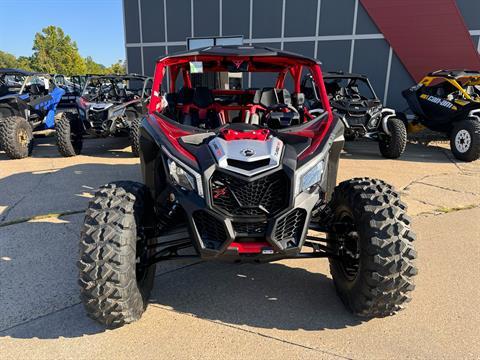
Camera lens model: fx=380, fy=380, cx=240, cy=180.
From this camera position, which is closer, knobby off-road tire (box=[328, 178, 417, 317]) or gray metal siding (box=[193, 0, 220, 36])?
knobby off-road tire (box=[328, 178, 417, 317])

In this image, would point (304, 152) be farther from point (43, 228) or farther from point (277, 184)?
point (43, 228)

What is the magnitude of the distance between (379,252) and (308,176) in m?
0.64

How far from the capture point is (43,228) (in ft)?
13.6

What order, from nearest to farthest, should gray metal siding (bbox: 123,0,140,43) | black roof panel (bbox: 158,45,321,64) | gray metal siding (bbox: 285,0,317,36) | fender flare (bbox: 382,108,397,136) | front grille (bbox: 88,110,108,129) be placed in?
1. black roof panel (bbox: 158,45,321,64)
2. fender flare (bbox: 382,108,397,136)
3. front grille (bbox: 88,110,108,129)
4. gray metal siding (bbox: 285,0,317,36)
5. gray metal siding (bbox: 123,0,140,43)

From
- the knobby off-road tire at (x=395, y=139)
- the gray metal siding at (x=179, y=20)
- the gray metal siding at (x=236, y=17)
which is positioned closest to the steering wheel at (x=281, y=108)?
the knobby off-road tire at (x=395, y=139)

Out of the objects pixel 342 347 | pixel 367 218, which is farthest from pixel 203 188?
pixel 342 347

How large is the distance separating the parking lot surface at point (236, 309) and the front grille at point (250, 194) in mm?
841

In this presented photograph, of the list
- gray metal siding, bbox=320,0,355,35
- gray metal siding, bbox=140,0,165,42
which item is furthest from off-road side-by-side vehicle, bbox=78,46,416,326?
gray metal siding, bbox=140,0,165,42

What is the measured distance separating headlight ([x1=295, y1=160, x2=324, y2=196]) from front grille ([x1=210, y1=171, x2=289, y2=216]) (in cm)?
8

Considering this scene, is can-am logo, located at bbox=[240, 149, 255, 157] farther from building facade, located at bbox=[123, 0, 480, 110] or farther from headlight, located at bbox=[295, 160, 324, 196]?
building facade, located at bbox=[123, 0, 480, 110]

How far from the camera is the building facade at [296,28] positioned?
12.0 m

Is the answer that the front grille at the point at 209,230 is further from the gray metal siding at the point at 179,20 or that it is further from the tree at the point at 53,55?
the tree at the point at 53,55

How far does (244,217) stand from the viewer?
2.32 meters

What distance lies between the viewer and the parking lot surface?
2342 mm
